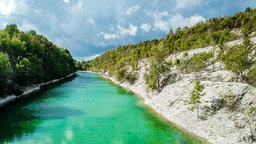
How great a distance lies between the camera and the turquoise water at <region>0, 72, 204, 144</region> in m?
32.8

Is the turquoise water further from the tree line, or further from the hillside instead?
the tree line

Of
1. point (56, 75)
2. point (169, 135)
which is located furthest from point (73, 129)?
point (56, 75)

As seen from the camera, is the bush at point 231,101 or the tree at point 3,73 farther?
the tree at point 3,73

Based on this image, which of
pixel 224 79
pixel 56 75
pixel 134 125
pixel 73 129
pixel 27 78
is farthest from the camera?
pixel 56 75

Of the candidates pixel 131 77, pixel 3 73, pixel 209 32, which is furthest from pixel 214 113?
pixel 209 32

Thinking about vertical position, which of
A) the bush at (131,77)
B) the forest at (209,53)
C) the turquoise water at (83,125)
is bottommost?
→ the turquoise water at (83,125)

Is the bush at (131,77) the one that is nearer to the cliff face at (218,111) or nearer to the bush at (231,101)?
the cliff face at (218,111)

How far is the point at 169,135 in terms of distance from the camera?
34.6 meters

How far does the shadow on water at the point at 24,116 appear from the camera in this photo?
3506cm

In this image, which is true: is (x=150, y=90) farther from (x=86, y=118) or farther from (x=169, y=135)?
(x=169, y=135)

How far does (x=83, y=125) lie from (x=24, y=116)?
13309 mm

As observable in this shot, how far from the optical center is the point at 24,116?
45.2 m

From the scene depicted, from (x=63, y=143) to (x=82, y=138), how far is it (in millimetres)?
2912

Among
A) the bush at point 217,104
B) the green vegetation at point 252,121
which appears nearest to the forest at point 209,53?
the bush at point 217,104
